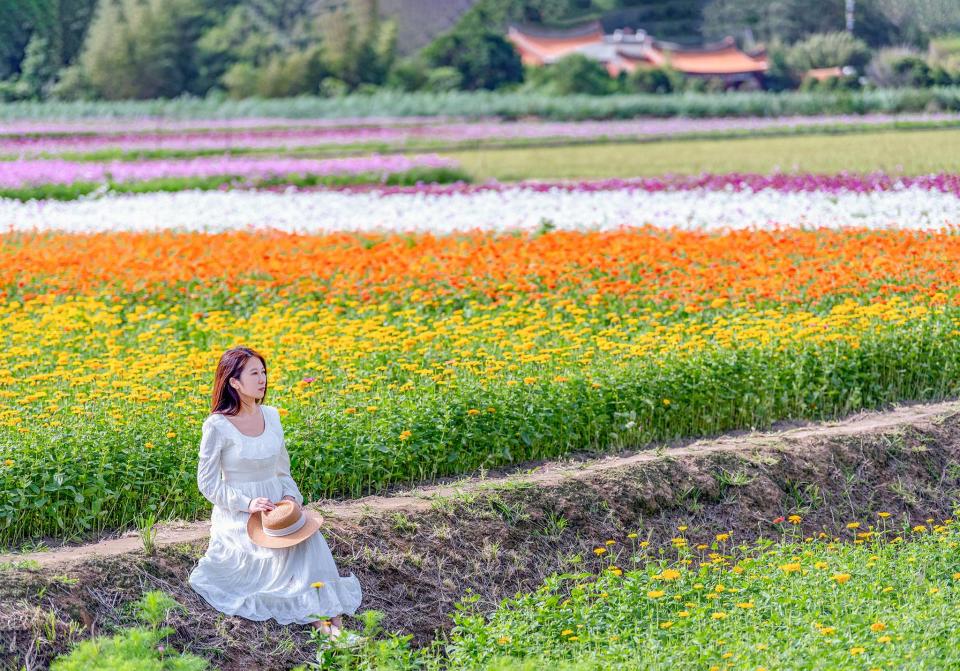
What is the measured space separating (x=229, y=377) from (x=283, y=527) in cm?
57

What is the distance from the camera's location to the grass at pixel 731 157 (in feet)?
63.9

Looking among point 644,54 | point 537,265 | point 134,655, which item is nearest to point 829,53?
point 644,54

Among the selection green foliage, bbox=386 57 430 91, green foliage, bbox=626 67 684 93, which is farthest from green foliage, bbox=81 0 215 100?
green foliage, bbox=626 67 684 93

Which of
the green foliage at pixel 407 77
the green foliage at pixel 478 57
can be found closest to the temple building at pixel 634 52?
the green foliage at pixel 478 57

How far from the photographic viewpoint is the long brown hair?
4996mm

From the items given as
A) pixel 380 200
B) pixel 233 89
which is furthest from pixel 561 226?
pixel 233 89

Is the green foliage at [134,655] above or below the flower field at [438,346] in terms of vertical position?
above

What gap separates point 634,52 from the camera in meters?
45.8

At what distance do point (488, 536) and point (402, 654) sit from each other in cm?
106

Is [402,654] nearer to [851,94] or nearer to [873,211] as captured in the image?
[873,211]

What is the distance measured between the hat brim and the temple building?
3798 centimetres

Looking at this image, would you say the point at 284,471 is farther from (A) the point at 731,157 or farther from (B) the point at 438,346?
(A) the point at 731,157

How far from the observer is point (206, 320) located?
8867 mm

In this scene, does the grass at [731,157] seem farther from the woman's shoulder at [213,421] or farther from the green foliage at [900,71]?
the woman's shoulder at [213,421]
